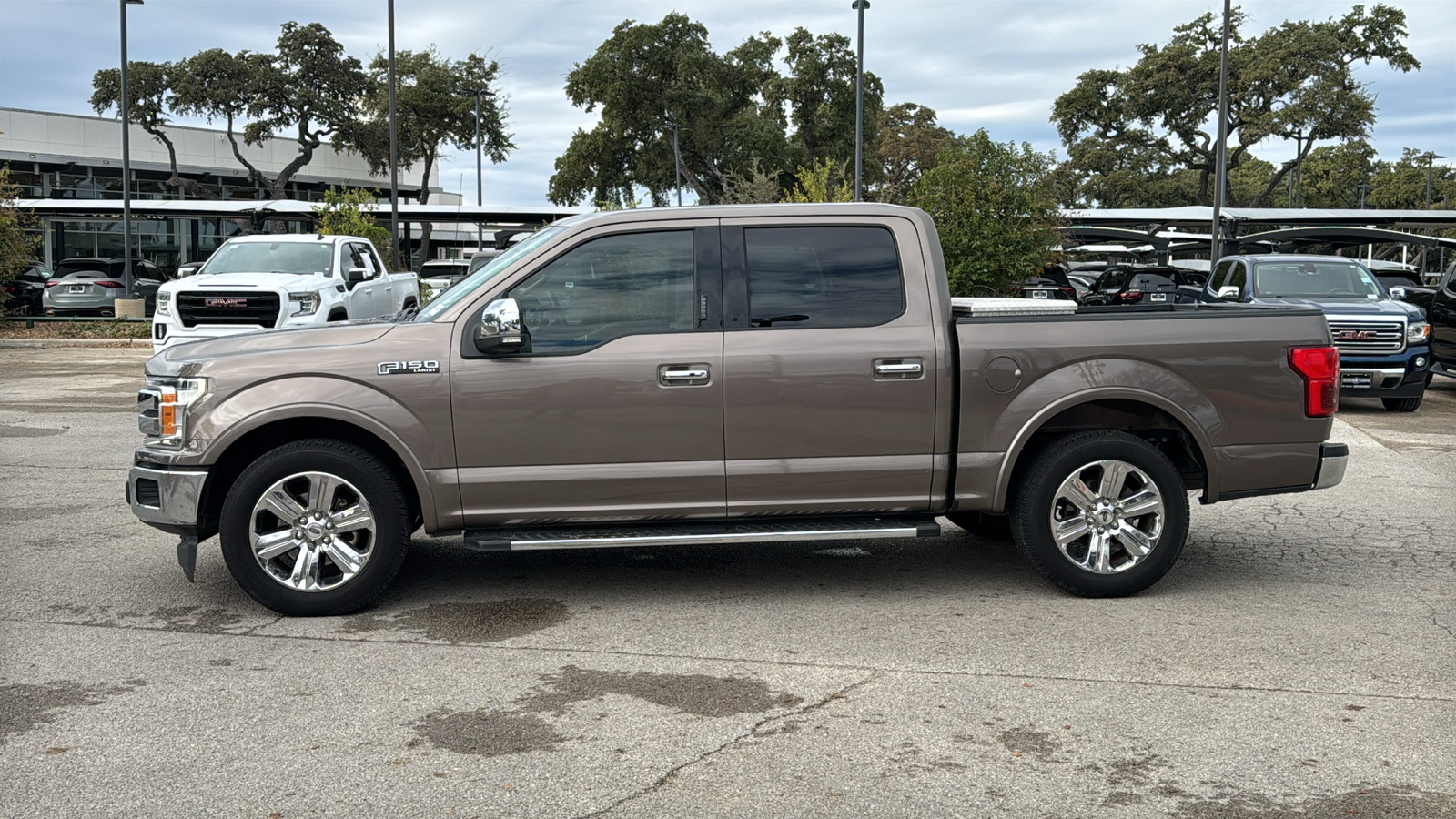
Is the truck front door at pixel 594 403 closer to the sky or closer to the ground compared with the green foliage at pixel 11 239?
closer to the ground

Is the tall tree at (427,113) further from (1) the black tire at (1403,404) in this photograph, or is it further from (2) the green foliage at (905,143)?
(1) the black tire at (1403,404)

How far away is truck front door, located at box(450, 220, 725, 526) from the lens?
20.3 ft

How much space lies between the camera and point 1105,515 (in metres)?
6.53

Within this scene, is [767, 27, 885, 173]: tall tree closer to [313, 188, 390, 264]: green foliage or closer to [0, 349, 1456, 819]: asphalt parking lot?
[313, 188, 390, 264]: green foliage

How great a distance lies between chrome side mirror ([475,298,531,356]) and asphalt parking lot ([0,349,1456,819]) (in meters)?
1.28

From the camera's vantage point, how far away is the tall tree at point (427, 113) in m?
58.0

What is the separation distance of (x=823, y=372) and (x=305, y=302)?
39.7ft

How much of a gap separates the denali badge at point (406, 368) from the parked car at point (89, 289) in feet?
95.6

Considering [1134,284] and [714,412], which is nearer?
[714,412]

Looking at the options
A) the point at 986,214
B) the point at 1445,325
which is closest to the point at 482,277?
the point at 1445,325

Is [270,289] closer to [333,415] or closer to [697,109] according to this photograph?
[333,415]

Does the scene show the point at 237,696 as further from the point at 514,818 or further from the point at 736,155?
the point at 736,155

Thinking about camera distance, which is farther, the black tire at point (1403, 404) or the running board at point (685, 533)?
the black tire at point (1403, 404)

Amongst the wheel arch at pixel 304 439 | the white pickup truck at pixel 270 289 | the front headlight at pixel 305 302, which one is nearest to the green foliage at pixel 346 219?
the white pickup truck at pixel 270 289
